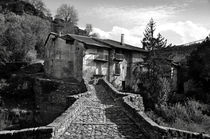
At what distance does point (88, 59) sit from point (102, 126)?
595 inches

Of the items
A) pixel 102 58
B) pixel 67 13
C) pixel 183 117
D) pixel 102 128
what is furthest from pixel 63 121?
pixel 67 13

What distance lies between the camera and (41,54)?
1447 inches

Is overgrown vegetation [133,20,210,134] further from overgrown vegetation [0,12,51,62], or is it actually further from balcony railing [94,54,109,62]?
overgrown vegetation [0,12,51,62]

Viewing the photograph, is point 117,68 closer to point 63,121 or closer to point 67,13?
point 63,121

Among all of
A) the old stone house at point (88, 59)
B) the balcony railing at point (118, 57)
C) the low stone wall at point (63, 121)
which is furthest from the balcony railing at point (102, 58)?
the low stone wall at point (63, 121)

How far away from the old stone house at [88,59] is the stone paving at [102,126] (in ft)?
39.6

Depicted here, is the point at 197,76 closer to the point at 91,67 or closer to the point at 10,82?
the point at 91,67

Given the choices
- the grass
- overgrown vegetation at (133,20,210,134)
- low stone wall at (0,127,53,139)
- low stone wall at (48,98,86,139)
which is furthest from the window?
low stone wall at (0,127,53,139)

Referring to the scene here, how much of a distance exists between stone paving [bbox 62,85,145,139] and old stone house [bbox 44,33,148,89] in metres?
12.1

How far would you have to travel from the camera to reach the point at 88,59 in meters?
21.1

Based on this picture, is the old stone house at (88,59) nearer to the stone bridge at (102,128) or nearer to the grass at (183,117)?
the grass at (183,117)

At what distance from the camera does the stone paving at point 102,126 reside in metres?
5.78

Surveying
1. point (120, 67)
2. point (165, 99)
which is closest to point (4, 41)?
point (120, 67)

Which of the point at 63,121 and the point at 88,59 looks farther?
the point at 88,59
